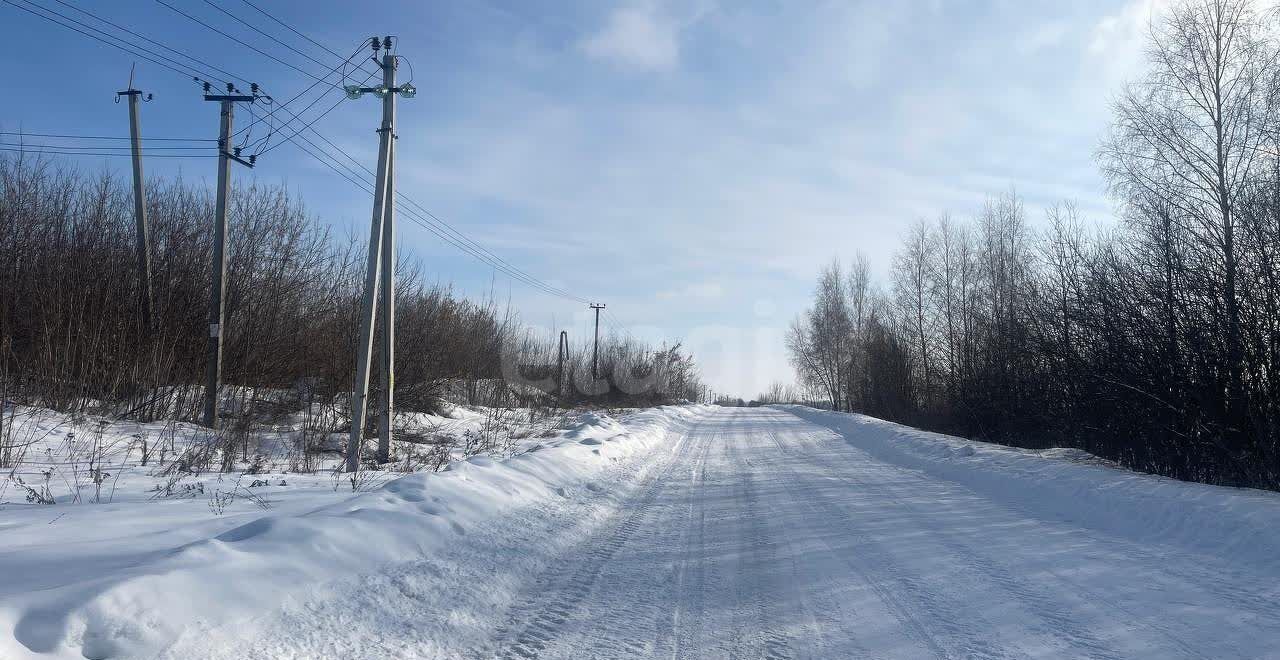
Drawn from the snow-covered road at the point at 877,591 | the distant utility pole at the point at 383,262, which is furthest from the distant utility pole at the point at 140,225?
the snow-covered road at the point at 877,591

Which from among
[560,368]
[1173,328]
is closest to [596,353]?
[560,368]

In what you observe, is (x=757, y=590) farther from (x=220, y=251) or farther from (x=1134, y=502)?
(x=220, y=251)

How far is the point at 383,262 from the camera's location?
1273 cm

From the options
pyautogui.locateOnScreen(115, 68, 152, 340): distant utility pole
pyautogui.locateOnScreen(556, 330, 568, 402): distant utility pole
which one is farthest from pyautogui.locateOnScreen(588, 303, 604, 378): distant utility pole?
pyautogui.locateOnScreen(115, 68, 152, 340): distant utility pole

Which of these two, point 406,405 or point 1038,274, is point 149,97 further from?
point 1038,274

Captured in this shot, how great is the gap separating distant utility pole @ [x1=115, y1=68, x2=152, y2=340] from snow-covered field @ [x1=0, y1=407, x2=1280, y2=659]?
350 inches

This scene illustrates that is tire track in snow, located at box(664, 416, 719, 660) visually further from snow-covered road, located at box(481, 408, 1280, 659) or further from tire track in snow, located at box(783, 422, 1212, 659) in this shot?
tire track in snow, located at box(783, 422, 1212, 659)

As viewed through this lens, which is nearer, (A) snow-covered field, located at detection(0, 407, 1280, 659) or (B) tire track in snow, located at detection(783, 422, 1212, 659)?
(A) snow-covered field, located at detection(0, 407, 1280, 659)

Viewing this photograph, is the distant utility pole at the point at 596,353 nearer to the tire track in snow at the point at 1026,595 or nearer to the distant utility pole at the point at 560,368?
the distant utility pole at the point at 560,368

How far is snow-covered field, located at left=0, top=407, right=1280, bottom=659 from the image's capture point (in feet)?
11.4

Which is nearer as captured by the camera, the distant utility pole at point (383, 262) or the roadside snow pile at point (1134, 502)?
the roadside snow pile at point (1134, 502)

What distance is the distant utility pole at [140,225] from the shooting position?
14258 mm

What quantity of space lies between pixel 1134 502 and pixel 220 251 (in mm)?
16073

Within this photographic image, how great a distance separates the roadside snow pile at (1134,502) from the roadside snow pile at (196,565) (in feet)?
21.0
